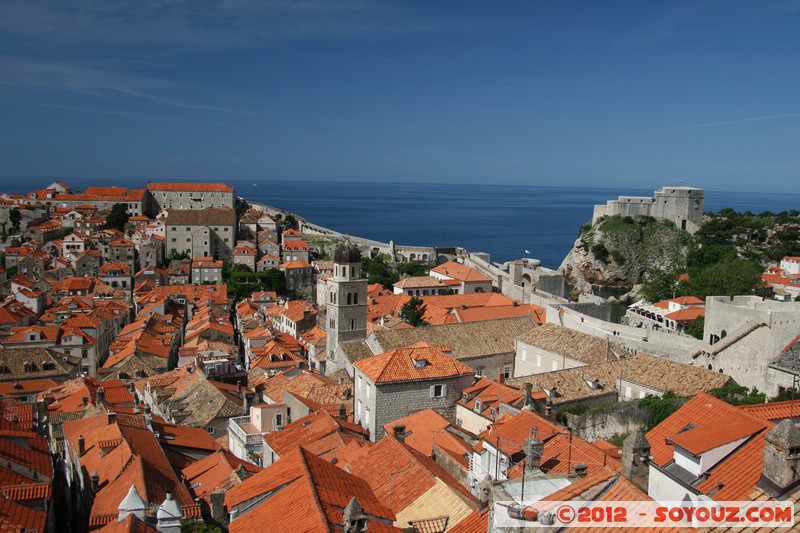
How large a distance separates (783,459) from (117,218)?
78113mm

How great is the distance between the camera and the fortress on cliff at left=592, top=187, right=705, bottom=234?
209 ft

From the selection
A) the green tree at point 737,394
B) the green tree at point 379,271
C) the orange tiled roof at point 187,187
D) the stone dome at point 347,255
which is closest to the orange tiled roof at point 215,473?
the green tree at point 737,394

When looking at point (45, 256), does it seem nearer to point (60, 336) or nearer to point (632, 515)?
point (60, 336)

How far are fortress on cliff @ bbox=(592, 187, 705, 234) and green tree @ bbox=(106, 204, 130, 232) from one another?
52.8 meters

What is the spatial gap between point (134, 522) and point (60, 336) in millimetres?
34891

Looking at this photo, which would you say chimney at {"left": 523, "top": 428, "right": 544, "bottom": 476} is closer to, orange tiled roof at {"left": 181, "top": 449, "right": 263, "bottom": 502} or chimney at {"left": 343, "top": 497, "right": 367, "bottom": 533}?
chimney at {"left": 343, "top": 497, "right": 367, "bottom": 533}

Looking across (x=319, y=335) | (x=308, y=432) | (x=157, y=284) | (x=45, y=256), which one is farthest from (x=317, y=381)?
(x=45, y=256)

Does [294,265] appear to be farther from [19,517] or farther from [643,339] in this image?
[19,517]

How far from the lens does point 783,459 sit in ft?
19.7

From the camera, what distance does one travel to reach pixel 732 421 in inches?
401

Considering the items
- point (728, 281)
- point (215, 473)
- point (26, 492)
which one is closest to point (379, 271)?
point (728, 281)

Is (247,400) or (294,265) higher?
(247,400)

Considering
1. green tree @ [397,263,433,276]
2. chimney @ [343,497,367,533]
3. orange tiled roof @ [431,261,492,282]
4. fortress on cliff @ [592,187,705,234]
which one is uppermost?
fortress on cliff @ [592,187,705,234]

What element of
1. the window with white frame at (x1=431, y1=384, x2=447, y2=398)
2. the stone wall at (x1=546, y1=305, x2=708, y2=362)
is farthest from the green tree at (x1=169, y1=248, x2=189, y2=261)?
the window with white frame at (x1=431, y1=384, x2=447, y2=398)
